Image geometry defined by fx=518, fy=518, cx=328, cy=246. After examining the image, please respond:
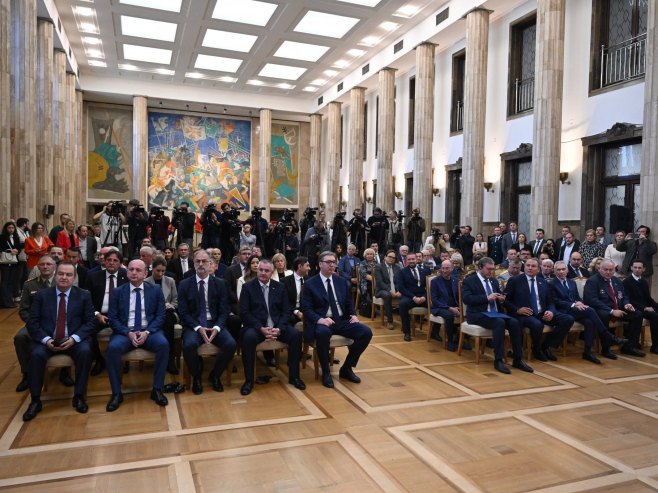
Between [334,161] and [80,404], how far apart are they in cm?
1856

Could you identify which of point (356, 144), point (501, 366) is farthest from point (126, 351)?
point (356, 144)

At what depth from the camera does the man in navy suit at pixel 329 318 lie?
5.04m

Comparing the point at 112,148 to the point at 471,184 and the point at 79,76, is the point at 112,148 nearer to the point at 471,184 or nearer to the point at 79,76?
the point at 79,76

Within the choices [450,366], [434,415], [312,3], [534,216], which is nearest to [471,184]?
[534,216]

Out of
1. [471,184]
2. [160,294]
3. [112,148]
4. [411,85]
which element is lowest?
[160,294]

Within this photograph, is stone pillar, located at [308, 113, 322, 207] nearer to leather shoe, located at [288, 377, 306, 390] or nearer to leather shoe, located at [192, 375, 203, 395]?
leather shoe, located at [288, 377, 306, 390]

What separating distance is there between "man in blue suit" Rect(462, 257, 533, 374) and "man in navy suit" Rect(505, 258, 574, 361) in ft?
0.58

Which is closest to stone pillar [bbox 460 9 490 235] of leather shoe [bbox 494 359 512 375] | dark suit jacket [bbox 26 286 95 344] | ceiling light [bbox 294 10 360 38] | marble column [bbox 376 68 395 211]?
ceiling light [bbox 294 10 360 38]

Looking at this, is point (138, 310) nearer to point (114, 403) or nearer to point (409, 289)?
point (114, 403)

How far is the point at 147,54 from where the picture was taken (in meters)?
18.1

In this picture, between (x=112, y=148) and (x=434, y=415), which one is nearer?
(x=434, y=415)

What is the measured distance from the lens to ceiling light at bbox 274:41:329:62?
56.8 feet

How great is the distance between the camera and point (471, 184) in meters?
13.1

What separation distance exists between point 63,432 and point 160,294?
1.41m
